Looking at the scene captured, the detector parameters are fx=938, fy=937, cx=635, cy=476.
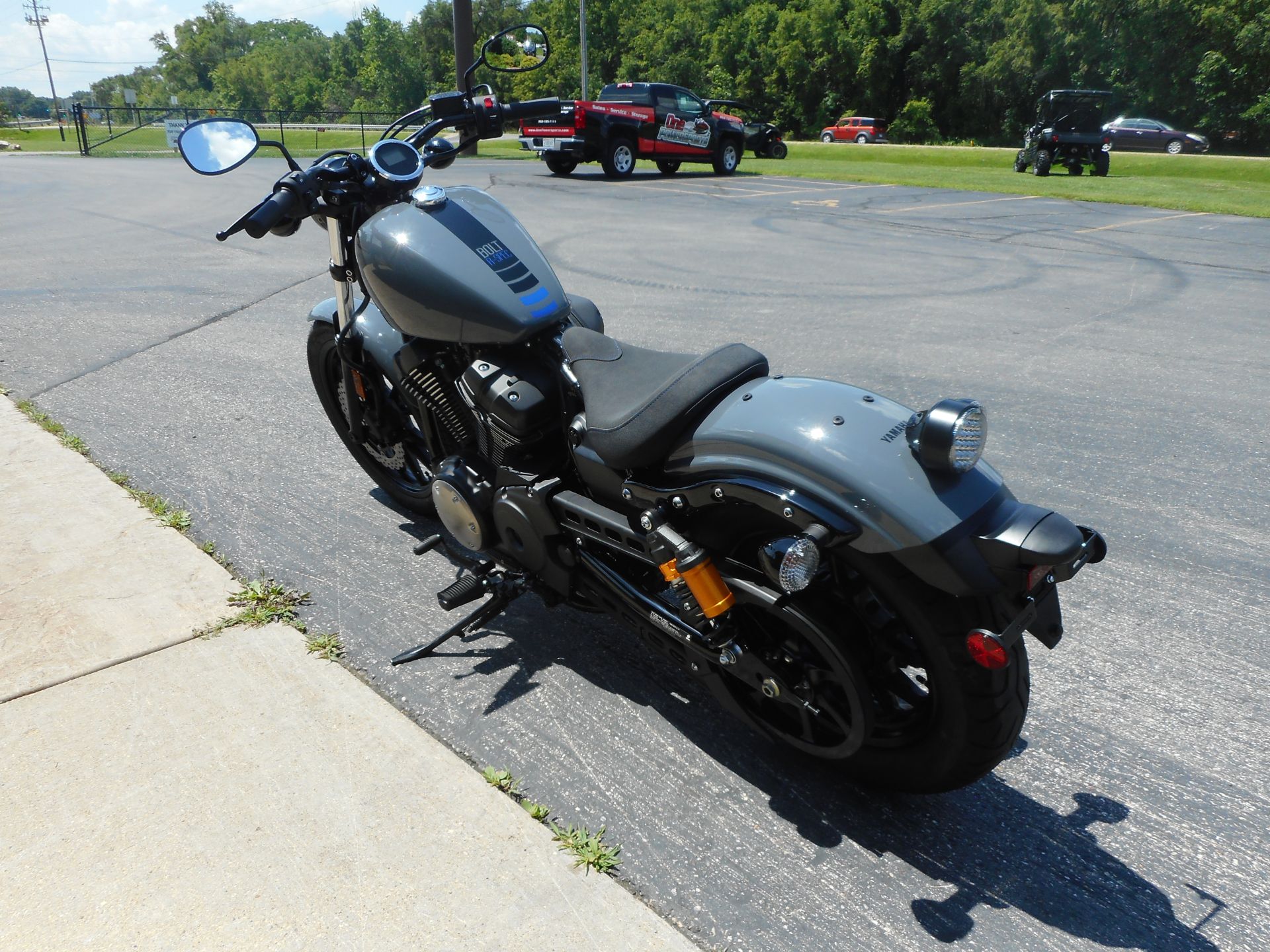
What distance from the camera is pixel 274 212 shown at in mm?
3303

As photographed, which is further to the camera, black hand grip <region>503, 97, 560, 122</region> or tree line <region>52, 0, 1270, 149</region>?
tree line <region>52, 0, 1270, 149</region>

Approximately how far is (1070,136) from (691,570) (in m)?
26.3

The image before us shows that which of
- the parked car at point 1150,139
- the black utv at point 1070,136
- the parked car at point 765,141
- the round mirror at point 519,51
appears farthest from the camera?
the parked car at point 1150,139

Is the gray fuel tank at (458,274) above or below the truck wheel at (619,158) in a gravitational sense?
above

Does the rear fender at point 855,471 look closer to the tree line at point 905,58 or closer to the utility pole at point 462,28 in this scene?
the utility pole at point 462,28

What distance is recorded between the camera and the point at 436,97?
3670 millimetres

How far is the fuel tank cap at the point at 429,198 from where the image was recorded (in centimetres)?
318

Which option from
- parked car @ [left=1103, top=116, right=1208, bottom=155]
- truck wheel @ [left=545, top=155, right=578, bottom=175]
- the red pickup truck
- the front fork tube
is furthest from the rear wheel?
parked car @ [left=1103, top=116, right=1208, bottom=155]

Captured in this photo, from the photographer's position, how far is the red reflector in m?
2.03

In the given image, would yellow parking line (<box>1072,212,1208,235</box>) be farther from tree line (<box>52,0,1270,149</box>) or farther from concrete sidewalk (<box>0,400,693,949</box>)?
tree line (<box>52,0,1270,149</box>)

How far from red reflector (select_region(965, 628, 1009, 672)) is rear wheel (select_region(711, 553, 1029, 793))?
0.05 metres

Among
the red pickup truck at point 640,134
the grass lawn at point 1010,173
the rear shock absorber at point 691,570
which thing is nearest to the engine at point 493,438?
the rear shock absorber at point 691,570

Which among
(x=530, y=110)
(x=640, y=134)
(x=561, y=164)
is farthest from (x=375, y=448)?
(x=640, y=134)

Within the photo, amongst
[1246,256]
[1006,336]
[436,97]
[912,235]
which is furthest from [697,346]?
[1246,256]
